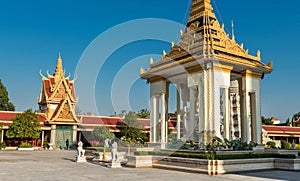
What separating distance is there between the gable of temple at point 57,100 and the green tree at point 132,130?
206 inches

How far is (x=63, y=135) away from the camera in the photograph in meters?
32.9

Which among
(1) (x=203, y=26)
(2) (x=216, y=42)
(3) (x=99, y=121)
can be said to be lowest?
(3) (x=99, y=121)

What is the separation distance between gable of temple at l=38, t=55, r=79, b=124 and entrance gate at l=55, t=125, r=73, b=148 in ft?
2.82

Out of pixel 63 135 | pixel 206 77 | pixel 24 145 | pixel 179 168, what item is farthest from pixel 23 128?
pixel 179 168

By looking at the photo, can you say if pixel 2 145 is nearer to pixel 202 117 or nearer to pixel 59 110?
pixel 59 110

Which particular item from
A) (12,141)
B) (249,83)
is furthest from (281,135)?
(12,141)

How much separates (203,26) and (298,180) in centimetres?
1121

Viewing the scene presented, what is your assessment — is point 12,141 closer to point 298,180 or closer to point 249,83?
point 249,83

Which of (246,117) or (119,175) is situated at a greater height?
(246,117)

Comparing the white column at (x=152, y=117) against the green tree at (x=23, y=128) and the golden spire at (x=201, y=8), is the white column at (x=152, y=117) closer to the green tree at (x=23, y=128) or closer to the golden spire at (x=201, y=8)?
the golden spire at (x=201, y=8)

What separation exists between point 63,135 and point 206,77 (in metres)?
21.7

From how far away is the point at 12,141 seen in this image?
3178 cm

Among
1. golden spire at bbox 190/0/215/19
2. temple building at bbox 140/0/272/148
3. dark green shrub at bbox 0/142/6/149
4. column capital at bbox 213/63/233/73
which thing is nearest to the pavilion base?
temple building at bbox 140/0/272/148

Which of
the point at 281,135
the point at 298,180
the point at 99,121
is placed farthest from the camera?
the point at 281,135
